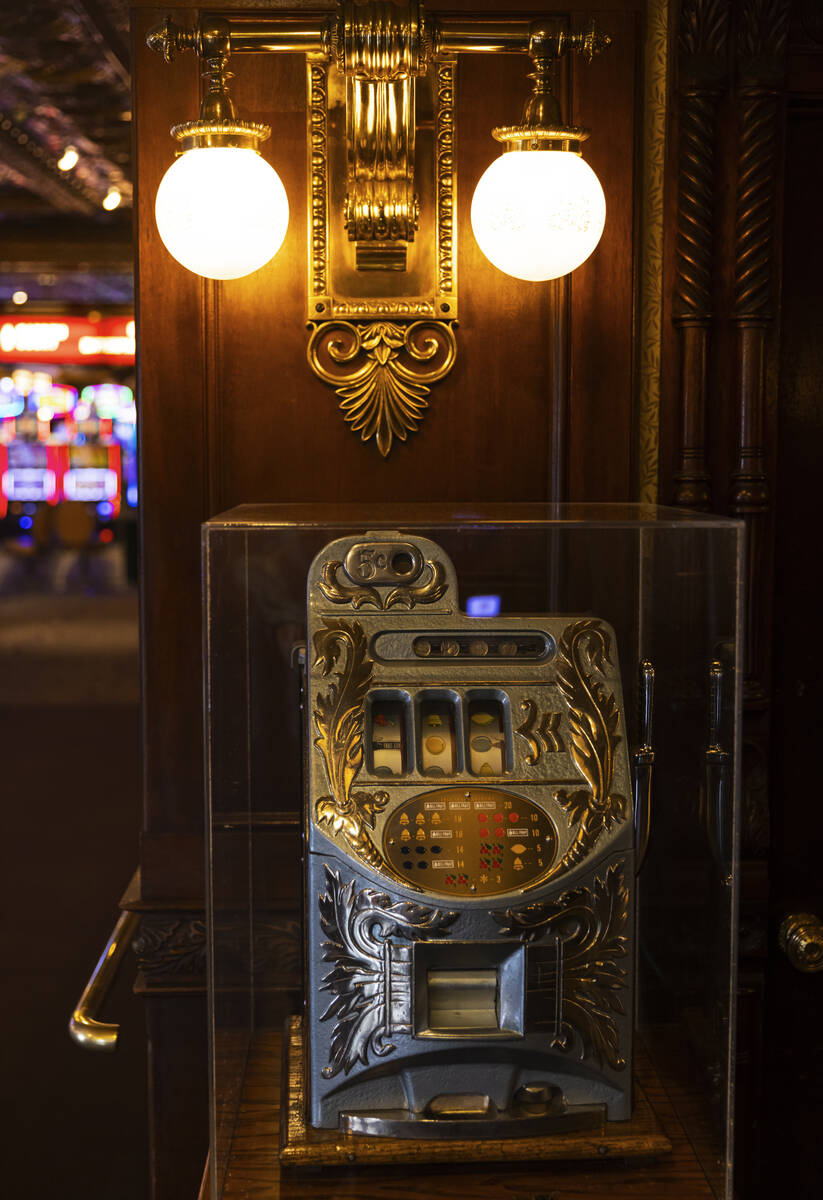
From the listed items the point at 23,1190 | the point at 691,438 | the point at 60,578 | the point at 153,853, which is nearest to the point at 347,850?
the point at 153,853

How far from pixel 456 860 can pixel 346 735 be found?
0.20 metres

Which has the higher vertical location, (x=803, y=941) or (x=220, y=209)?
(x=220, y=209)

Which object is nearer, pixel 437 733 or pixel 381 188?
pixel 437 733

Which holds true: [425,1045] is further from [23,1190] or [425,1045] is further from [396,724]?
[23,1190]

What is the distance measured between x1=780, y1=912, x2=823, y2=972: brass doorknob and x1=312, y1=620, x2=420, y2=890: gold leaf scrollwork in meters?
0.84

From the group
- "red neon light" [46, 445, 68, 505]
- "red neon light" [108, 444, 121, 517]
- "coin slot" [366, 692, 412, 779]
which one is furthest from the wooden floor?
"red neon light" [46, 445, 68, 505]

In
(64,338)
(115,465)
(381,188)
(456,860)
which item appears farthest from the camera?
(115,465)

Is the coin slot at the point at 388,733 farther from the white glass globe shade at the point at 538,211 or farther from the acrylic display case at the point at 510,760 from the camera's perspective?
the white glass globe shade at the point at 538,211

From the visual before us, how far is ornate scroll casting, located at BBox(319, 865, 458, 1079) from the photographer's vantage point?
1378 millimetres

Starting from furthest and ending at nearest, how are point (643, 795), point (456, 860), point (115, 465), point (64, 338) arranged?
1. point (115, 465)
2. point (64, 338)
3. point (643, 795)
4. point (456, 860)

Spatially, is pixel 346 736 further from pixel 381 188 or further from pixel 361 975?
pixel 381 188

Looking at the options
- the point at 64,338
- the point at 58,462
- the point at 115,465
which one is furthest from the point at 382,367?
the point at 58,462

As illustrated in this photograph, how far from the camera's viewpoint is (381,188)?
1.75 meters

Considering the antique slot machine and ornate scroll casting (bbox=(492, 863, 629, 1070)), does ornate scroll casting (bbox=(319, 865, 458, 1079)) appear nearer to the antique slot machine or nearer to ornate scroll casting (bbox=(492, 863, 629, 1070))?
the antique slot machine
